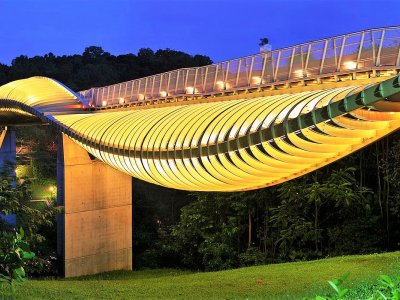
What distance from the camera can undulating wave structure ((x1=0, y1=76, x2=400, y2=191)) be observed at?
25.6 feet

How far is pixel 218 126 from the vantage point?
10.3 m

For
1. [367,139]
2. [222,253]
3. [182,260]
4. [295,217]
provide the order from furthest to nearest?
[182,260] < [222,253] < [295,217] < [367,139]

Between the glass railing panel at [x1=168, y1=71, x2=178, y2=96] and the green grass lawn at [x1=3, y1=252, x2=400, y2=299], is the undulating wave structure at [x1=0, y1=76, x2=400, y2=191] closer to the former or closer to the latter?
the green grass lawn at [x1=3, y1=252, x2=400, y2=299]

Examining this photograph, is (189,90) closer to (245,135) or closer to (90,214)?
(90,214)

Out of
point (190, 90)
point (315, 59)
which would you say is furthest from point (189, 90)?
point (315, 59)

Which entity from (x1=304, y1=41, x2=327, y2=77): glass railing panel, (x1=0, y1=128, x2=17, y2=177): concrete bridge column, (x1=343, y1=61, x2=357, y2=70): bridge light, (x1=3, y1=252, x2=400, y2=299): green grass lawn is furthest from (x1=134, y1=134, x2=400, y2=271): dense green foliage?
(x1=0, y1=128, x2=17, y2=177): concrete bridge column

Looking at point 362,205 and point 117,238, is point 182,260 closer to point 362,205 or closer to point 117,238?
point 117,238

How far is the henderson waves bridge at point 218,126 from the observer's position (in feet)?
27.6

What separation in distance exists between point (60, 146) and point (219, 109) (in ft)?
31.9

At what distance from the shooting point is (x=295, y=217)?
1914 cm

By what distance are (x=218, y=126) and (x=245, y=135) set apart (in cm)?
118

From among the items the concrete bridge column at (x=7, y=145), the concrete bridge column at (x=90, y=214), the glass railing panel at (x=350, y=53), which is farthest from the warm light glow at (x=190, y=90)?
the concrete bridge column at (x=7, y=145)

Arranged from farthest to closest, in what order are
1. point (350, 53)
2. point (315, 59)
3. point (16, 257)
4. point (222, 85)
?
point (222, 85), point (315, 59), point (350, 53), point (16, 257)

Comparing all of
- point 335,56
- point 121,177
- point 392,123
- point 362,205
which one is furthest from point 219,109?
point 121,177
